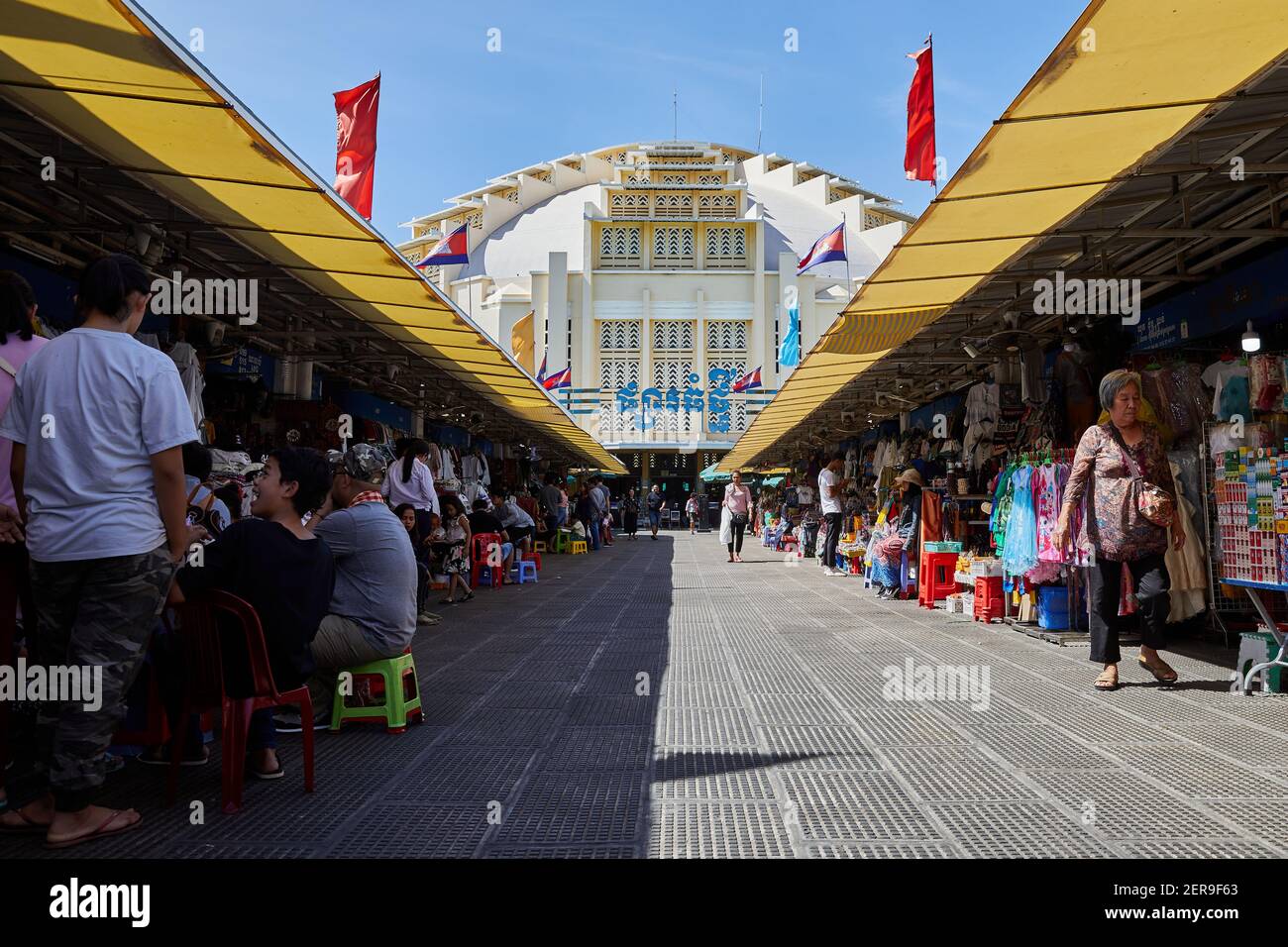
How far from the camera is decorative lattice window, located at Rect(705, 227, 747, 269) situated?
49.6 m

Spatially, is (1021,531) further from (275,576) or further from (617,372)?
(617,372)

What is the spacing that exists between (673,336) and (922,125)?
107 feet

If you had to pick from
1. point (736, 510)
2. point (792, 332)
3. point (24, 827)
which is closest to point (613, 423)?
point (792, 332)

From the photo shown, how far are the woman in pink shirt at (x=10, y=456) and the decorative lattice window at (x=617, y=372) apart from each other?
44.0m

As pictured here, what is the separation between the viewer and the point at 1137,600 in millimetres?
5438

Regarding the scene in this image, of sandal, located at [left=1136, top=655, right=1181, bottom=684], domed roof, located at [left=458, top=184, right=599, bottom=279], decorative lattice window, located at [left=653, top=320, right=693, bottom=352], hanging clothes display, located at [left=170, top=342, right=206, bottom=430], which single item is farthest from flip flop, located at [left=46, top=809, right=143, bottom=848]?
domed roof, located at [left=458, top=184, right=599, bottom=279]

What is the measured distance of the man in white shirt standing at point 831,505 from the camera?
14.7 meters

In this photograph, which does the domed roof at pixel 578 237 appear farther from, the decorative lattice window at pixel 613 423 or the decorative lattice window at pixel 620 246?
the decorative lattice window at pixel 613 423

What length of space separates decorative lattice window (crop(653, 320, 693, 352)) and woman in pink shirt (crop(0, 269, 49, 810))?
4486 centimetres

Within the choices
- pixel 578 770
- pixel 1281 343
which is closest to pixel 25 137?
pixel 578 770

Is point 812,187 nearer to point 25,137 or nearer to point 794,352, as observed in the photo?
point 794,352

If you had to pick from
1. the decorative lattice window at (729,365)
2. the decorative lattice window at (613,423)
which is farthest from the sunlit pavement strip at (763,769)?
the decorative lattice window at (729,365)

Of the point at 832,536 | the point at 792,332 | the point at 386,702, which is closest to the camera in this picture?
the point at 386,702
